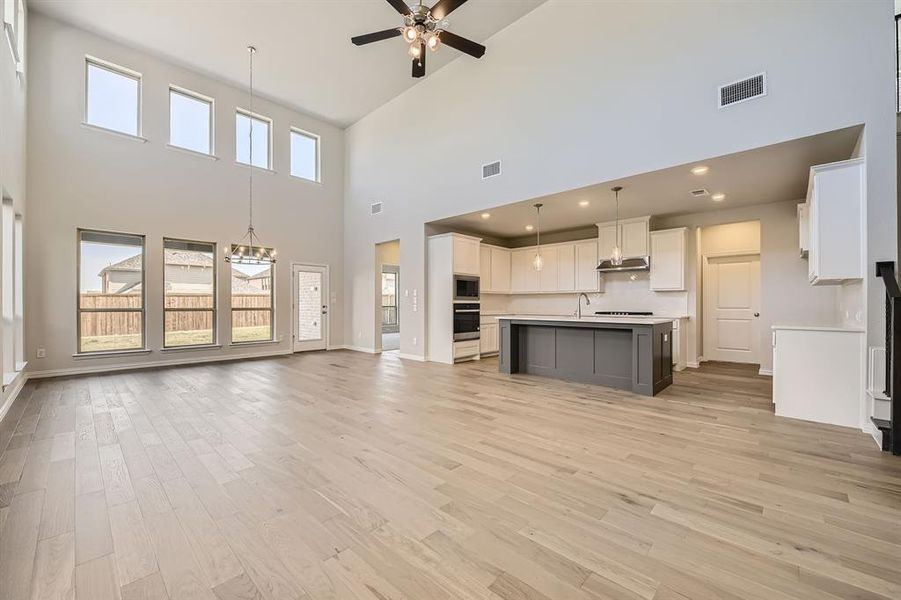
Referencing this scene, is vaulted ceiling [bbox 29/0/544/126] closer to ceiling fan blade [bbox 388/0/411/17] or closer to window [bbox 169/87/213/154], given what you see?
window [bbox 169/87/213/154]

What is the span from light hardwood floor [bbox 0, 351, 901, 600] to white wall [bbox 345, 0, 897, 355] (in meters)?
2.09

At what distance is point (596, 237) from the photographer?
7.60 m

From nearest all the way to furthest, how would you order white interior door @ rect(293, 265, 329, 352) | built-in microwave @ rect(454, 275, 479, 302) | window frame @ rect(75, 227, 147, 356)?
window frame @ rect(75, 227, 147, 356) → built-in microwave @ rect(454, 275, 479, 302) → white interior door @ rect(293, 265, 329, 352)

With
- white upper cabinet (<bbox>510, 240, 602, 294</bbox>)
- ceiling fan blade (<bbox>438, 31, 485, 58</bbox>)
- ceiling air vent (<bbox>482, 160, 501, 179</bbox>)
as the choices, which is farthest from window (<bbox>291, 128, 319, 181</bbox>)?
ceiling fan blade (<bbox>438, 31, 485, 58</bbox>)

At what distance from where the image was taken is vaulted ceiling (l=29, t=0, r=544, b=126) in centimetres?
555

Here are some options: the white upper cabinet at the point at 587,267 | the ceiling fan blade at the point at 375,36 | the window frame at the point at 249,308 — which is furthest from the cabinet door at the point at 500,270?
the ceiling fan blade at the point at 375,36

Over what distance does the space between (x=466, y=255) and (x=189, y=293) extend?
5352 mm

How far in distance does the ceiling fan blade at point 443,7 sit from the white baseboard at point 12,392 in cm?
583

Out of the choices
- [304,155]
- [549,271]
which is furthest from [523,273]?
[304,155]

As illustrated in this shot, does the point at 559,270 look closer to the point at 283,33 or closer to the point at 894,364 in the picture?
the point at 894,364

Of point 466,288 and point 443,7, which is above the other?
point 443,7

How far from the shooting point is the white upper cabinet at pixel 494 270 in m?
8.05

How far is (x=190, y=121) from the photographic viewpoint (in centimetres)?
727

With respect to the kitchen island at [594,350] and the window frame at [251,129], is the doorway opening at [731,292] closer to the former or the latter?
the kitchen island at [594,350]
